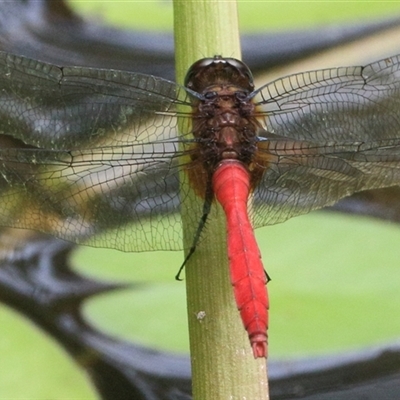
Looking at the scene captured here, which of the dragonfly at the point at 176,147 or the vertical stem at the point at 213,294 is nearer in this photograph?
the vertical stem at the point at 213,294

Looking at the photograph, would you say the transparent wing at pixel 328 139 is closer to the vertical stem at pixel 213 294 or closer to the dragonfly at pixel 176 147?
the dragonfly at pixel 176 147

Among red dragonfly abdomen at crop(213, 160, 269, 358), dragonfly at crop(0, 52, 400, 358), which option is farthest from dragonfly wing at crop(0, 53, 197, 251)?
red dragonfly abdomen at crop(213, 160, 269, 358)

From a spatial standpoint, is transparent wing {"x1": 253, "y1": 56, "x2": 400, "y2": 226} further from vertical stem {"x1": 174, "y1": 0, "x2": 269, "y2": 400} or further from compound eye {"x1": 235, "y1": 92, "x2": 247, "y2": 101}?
vertical stem {"x1": 174, "y1": 0, "x2": 269, "y2": 400}

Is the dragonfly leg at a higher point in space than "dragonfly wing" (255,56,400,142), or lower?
lower

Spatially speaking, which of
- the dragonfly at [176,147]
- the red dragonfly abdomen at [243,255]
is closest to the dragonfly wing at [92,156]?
the dragonfly at [176,147]

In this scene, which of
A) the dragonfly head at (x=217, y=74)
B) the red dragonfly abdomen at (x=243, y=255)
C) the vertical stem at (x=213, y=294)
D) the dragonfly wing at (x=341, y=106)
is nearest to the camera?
the red dragonfly abdomen at (x=243, y=255)

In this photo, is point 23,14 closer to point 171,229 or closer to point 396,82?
point 171,229
